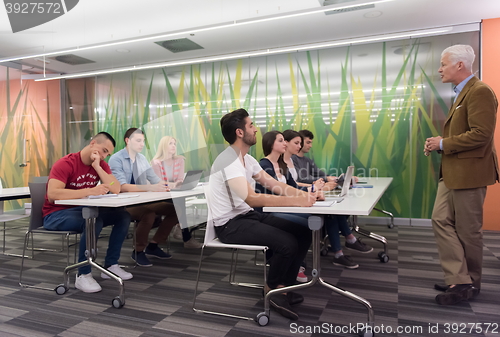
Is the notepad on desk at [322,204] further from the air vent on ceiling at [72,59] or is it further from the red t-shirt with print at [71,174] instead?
the air vent on ceiling at [72,59]

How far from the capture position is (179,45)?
5.70m

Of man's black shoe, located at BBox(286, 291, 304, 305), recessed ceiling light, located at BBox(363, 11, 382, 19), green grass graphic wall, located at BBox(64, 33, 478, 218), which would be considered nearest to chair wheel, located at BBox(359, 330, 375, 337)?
man's black shoe, located at BBox(286, 291, 304, 305)

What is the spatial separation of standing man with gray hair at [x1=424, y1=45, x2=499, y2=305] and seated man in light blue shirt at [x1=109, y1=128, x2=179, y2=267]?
2.25 meters

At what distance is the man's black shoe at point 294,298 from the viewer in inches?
91.0

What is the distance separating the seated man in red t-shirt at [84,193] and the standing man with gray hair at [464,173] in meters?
2.33

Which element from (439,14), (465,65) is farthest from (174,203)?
(439,14)

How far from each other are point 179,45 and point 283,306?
4663 mm

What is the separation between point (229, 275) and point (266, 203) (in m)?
1.13

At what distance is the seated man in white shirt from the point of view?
A: 6.88ft

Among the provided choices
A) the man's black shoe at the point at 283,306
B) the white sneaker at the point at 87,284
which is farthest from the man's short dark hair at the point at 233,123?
the white sneaker at the point at 87,284

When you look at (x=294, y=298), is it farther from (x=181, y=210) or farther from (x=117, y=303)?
(x=181, y=210)

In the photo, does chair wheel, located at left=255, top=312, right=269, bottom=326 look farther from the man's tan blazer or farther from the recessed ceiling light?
the recessed ceiling light

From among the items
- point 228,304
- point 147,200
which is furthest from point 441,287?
point 147,200

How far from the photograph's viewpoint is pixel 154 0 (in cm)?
423
